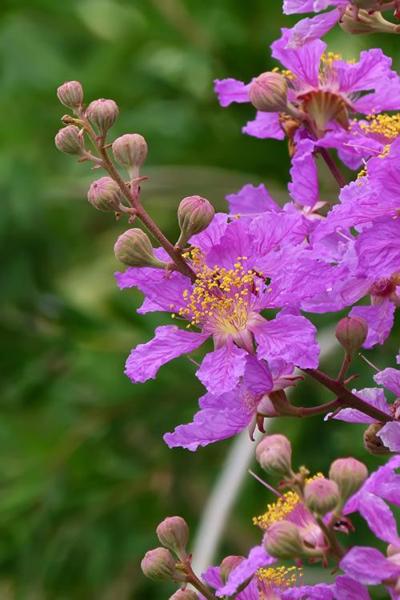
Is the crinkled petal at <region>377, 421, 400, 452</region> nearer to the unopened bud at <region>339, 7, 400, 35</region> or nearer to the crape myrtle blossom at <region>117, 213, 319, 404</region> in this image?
the crape myrtle blossom at <region>117, 213, 319, 404</region>

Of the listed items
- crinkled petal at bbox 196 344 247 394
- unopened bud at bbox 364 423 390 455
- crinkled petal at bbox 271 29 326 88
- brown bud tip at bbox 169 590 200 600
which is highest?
crinkled petal at bbox 271 29 326 88

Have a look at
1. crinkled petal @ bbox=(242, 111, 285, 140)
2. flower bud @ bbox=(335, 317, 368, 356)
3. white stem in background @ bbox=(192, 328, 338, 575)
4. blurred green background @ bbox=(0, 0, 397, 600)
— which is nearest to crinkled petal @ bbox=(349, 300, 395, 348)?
flower bud @ bbox=(335, 317, 368, 356)

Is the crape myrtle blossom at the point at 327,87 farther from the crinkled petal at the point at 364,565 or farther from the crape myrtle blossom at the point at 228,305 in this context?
the crinkled petal at the point at 364,565

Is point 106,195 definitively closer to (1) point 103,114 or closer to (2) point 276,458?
(1) point 103,114

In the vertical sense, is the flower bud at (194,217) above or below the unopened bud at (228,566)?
above

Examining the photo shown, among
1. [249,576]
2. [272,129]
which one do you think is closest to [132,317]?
[272,129]

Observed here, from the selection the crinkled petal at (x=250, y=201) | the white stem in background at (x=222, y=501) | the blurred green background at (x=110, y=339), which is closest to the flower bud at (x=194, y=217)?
the crinkled petal at (x=250, y=201)

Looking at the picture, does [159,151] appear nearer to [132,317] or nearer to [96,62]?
[96,62]
